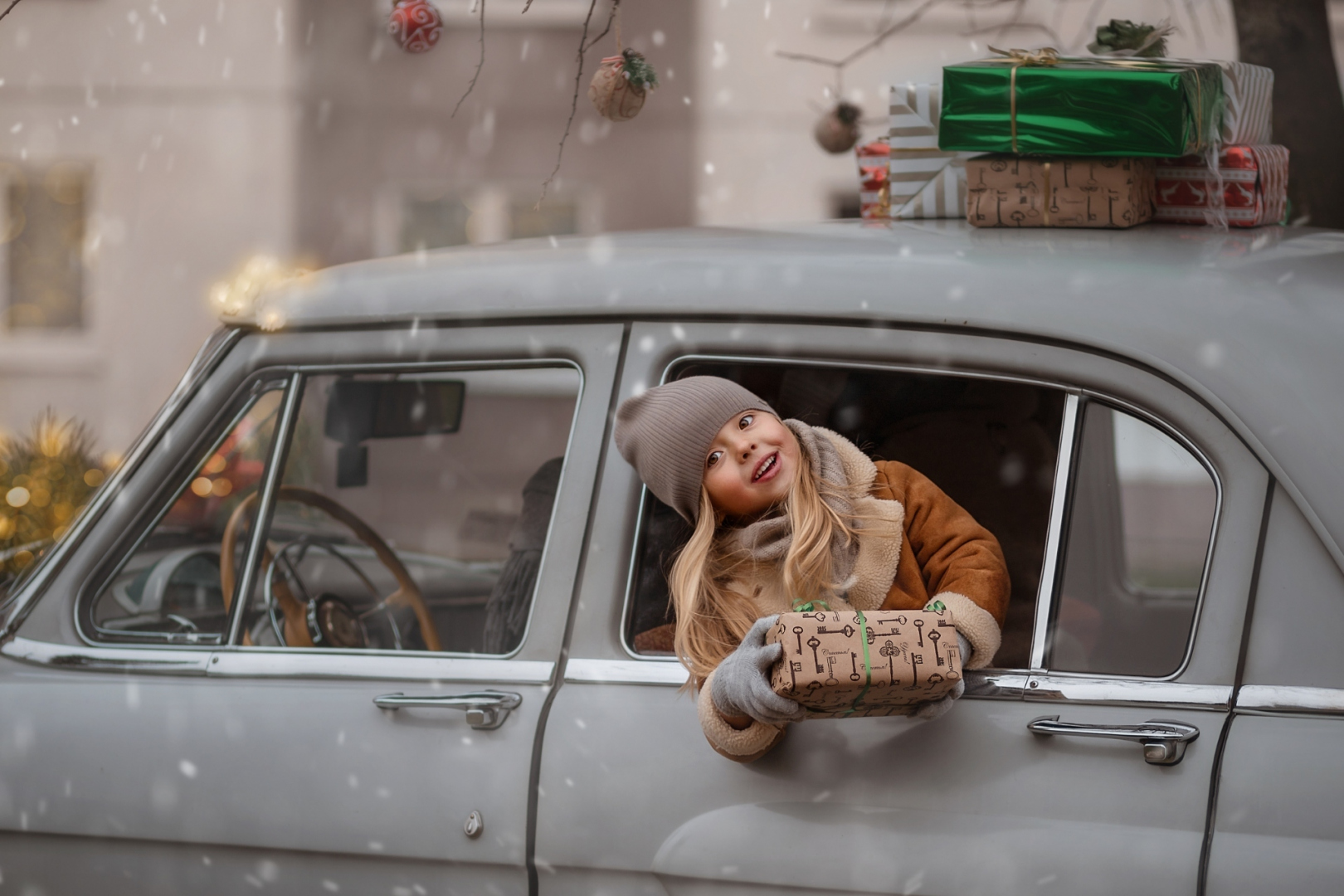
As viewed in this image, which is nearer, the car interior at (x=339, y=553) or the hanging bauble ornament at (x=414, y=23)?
the car interior at (x=339, y=553)

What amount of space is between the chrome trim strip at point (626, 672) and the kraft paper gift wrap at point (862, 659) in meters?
0.31

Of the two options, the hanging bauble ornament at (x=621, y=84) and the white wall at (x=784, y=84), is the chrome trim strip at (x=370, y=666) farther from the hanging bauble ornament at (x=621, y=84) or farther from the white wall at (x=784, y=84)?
the white wall at (x=784, y=84)

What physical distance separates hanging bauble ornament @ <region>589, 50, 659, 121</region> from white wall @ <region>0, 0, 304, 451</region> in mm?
8397

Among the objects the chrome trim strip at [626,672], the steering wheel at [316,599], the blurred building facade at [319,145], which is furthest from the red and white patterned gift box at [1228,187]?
the blurred building facade at [319,145]

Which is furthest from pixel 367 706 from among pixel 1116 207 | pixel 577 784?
pixel 1116 207

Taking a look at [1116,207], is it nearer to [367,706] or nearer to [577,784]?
[577,784]

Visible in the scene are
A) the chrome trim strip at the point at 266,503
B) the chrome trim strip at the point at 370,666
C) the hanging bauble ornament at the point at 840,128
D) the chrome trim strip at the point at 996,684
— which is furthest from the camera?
the hanging bauble ornament at the point at 840,128

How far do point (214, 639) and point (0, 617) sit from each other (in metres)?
0.42

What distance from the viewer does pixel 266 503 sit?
7.25 feet

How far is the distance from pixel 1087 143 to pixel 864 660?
3.53 ft

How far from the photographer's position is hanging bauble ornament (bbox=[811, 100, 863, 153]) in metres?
3.82

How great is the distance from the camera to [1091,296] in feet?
5.71

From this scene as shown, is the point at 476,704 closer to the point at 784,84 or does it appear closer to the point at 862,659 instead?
the point at 862,659

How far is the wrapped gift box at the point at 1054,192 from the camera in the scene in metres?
2.14
